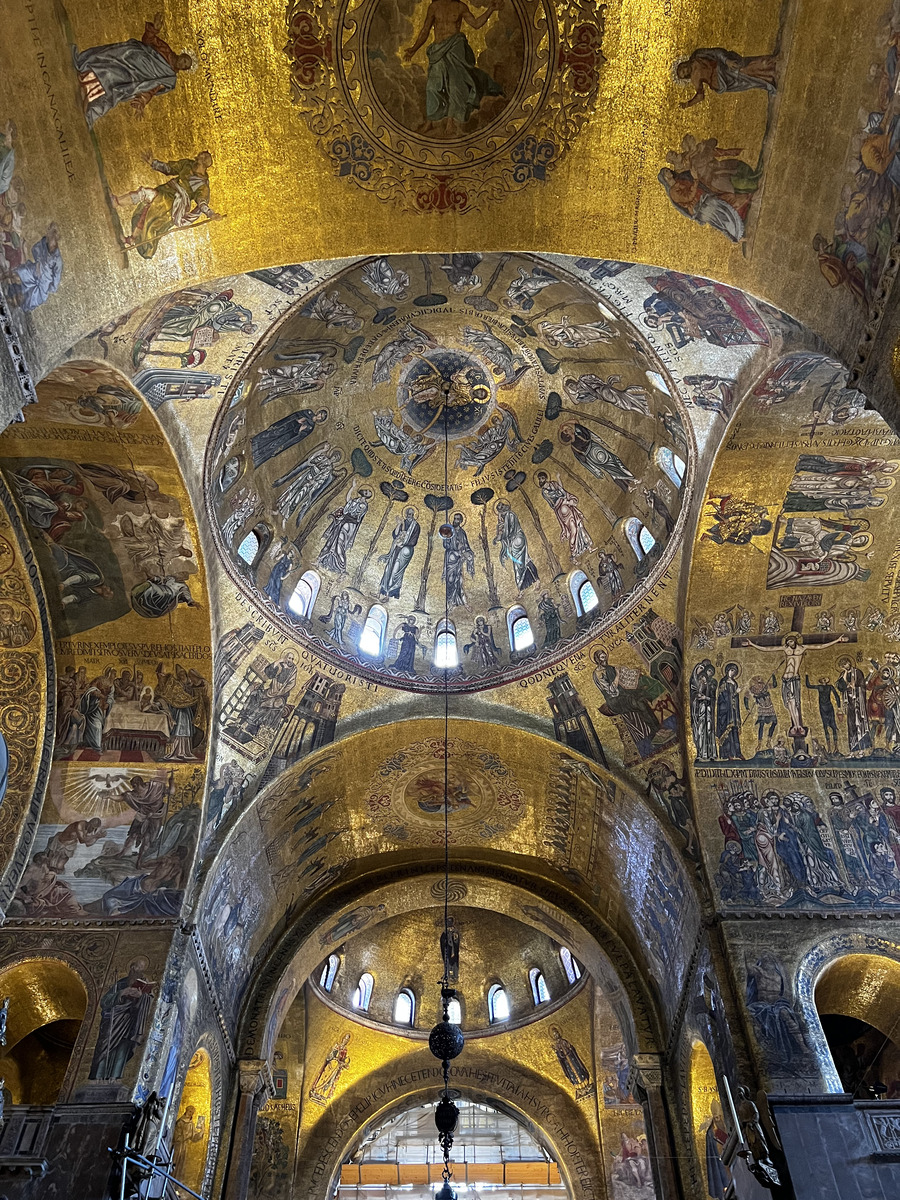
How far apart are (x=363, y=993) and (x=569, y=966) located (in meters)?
5.20

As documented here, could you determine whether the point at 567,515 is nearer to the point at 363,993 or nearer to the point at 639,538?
the point at 639,538

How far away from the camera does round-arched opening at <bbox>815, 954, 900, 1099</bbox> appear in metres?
12.3

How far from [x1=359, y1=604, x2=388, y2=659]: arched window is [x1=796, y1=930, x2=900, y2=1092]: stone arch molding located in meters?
8.56

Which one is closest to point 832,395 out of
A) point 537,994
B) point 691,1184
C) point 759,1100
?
point 759,1100

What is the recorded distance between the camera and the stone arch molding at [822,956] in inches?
453

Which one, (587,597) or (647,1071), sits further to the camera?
(587,597)

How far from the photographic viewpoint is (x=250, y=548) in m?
14.8

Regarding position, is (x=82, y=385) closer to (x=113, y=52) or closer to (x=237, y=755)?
(x=113, y=52)

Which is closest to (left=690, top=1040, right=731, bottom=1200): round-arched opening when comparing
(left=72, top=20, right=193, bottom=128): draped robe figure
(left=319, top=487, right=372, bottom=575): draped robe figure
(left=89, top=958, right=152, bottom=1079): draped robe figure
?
(left=89, top=958, right=152, bottom=1079): draped robe figure

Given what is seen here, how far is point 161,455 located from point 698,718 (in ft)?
29.9

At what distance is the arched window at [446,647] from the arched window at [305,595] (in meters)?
2.60

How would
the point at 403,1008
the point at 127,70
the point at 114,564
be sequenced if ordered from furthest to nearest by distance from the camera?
the point at 403,1008
the point at 114,564
the point at 127,70

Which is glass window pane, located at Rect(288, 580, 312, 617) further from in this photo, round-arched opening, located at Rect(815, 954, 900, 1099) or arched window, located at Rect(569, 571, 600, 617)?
round-arched opening, located at Rect(815, 954, 900, 1099)

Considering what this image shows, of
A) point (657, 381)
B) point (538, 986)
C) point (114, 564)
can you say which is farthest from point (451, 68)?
point (538, 986)
